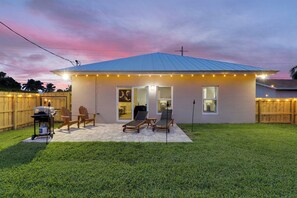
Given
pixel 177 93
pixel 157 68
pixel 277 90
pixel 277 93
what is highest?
pixel 157 68

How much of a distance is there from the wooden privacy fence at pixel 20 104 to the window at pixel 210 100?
851 cm

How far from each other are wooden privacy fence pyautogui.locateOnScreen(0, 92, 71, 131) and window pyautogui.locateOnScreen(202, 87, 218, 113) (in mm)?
8506

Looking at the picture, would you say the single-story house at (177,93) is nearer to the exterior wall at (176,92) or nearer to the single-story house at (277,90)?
the exterior wall at (176,92)

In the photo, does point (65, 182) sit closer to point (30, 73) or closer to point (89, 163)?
point (89, 163)

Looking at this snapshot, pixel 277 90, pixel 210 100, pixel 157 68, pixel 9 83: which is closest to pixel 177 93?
pixel 157 68

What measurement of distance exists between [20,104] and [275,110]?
1470 centimetres

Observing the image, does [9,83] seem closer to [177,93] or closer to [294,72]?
[177,93]

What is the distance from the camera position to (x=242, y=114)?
10.8 meters

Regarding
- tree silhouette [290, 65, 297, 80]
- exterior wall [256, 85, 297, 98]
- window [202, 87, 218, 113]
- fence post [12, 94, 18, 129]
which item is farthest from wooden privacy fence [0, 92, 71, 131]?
tree silhouette [290, 65, 297, 80]

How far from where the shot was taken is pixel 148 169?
395 cm

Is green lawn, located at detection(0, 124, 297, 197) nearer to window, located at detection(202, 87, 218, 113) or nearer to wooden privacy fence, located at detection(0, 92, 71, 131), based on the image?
wooden privacy fence, located at detection(0, 92, 71, 131)

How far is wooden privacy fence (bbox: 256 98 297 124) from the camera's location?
11.1 metres

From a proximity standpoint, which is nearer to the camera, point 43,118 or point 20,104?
point 43,118

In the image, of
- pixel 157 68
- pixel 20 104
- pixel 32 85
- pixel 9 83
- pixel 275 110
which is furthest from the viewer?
pixel 32 85
